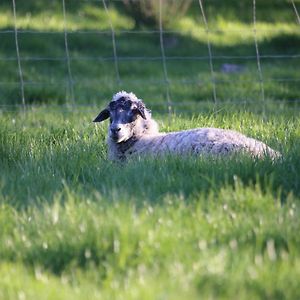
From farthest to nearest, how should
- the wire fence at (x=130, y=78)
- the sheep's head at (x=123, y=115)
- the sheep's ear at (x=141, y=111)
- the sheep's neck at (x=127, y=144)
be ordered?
1. the wire fence at (x=130, y=78)
2. the sheep's neck at (x=127, y=144)
3. the sheep's ear at (x=141, y=111)
4. the sheep's head at (x=123, y=115)

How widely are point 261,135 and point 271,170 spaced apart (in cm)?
174

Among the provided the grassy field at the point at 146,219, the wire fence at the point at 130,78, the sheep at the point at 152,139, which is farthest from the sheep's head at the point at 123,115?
the wire fence at the point at 130,78

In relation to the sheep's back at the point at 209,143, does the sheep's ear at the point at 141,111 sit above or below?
above

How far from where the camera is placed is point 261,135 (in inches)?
294

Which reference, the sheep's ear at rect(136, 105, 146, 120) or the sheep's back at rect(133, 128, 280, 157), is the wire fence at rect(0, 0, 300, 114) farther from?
the sheep's back at rect(133, 128, 280, 157)

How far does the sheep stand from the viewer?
267 inches

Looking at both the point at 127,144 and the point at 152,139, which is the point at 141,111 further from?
the point at 127,144

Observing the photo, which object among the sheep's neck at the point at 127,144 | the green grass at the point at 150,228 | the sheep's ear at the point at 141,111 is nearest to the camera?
the green grass at the point at 150,228

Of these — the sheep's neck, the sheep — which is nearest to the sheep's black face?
the sheep

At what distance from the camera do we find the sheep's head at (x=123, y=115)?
7500 mm

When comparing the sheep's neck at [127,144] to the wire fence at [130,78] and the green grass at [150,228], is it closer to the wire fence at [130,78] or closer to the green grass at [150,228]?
the wire fence at [130,78]

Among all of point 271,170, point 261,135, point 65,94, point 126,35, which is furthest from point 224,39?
point 271,170

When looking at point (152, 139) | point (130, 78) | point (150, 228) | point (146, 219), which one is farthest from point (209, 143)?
point (130, 78)

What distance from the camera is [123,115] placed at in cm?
764
